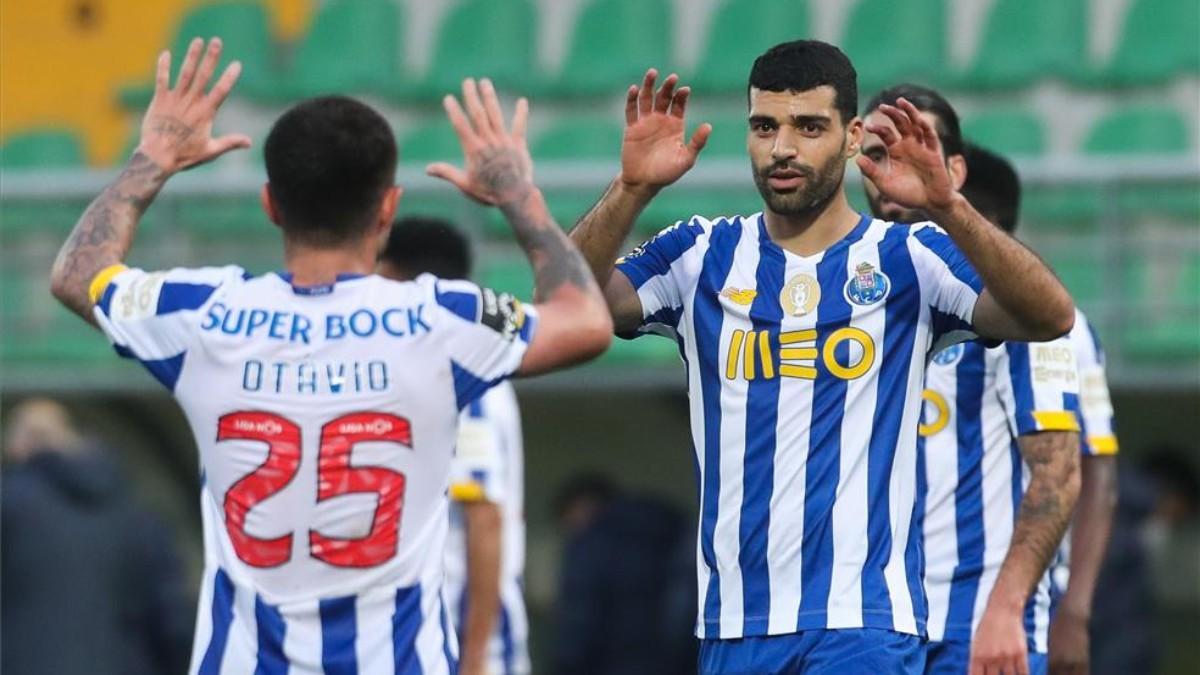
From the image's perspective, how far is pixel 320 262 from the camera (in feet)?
15.3

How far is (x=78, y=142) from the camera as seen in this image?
15.7 m

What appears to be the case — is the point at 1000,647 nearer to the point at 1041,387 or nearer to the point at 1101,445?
the point at 1041,387

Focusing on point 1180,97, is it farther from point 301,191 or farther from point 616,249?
point 301,191

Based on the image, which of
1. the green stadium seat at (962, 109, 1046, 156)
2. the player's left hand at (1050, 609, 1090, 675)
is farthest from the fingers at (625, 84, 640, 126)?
the green stadium seat at (962, 109, 1046, 156)

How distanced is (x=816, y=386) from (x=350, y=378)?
132cm

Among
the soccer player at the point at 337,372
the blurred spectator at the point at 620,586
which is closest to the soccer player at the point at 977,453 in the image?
the soccer player at the point at 337,372

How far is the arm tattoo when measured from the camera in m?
Result: 4.83

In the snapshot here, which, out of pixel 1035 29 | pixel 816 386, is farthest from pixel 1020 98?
pixel 816 386

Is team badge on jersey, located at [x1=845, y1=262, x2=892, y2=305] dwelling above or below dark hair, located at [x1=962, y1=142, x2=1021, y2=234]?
below

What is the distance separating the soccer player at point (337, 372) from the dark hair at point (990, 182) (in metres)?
2.29

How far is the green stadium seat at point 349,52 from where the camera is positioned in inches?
607

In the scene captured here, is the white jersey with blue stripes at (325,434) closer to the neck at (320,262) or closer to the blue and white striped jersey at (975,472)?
the neck at (320,262)

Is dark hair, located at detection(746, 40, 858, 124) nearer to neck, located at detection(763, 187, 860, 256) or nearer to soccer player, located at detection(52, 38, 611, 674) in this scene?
neck, located at detection(763, 187, 860, 256)

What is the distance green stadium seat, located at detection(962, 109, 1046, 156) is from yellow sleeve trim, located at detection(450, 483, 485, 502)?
6.47 meters
